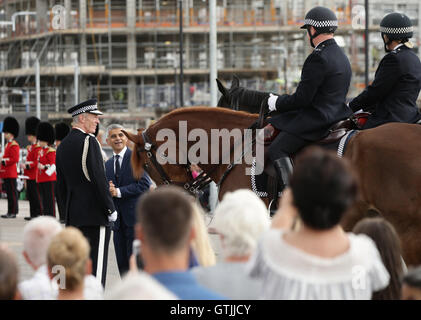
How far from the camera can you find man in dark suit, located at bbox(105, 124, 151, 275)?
920 centimetres

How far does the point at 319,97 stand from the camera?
7.98 metres

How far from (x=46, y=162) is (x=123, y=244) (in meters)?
9.59

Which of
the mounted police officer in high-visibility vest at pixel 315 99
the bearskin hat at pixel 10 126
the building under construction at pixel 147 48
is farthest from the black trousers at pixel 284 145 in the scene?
the building under construction at pixel 147 48

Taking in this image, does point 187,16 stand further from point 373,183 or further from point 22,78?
point 373,183

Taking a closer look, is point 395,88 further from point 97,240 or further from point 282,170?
point 97,240

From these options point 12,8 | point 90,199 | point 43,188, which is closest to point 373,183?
point 90,199

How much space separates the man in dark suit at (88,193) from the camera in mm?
8094

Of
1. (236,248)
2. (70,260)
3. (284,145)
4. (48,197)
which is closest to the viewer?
(236,248)

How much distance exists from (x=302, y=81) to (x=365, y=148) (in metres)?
0.82

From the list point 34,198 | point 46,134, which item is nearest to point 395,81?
point 46,134

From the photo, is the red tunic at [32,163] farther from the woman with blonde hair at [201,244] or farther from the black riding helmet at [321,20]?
the woman with blonde hair at [201,244]

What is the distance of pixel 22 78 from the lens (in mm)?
60562

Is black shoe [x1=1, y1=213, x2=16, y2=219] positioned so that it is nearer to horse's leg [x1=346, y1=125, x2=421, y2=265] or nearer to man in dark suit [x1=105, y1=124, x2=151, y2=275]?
man in dark suit [x1=105, y1=124, x2=151, y2=275]

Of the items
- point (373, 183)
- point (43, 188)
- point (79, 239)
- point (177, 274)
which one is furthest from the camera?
point (43, 188)
